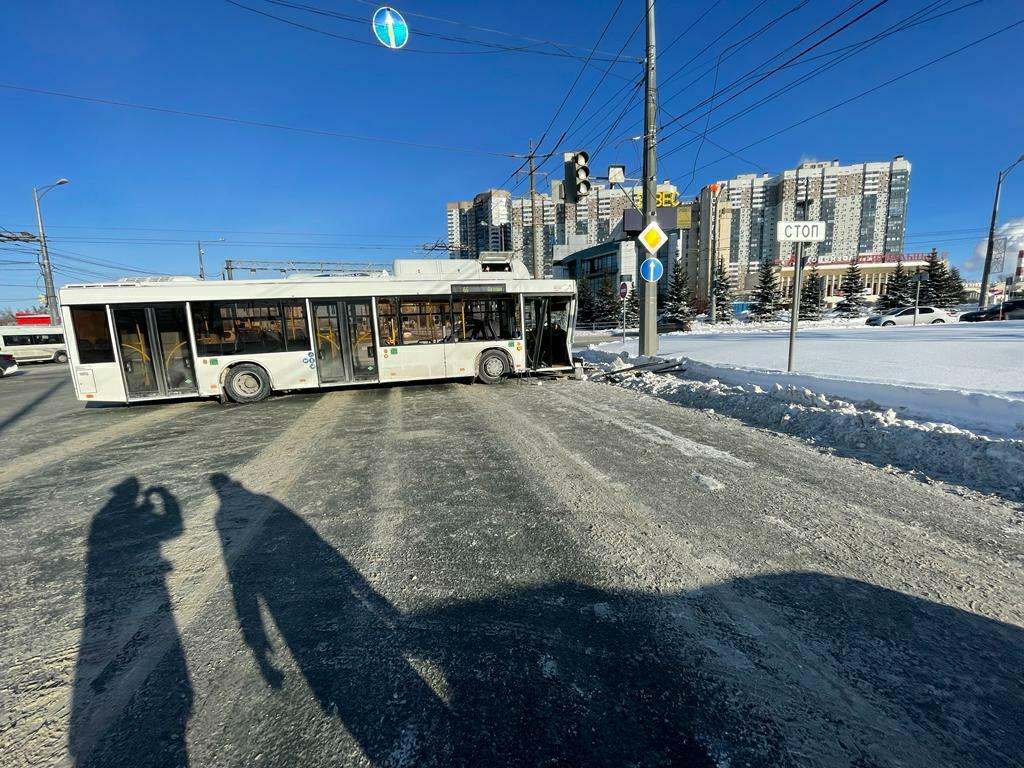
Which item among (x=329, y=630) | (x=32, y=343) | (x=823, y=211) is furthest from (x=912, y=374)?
(x=823, y=211)

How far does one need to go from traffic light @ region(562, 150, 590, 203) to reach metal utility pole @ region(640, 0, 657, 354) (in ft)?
7.89

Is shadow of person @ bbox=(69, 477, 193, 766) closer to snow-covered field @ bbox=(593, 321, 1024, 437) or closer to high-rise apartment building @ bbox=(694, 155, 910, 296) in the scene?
snow-covered field @ bbox=(593, 321, 1024, 437)

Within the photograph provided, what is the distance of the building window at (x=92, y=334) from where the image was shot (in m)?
9.70

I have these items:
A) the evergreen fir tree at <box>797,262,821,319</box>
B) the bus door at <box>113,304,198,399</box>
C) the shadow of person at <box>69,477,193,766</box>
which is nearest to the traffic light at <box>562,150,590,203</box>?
the bus door at <box>113,304,198,399</box>

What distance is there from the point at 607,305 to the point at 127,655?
5521cm

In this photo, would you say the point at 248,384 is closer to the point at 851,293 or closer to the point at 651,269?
the point at 651,269

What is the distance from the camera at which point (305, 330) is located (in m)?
10.9

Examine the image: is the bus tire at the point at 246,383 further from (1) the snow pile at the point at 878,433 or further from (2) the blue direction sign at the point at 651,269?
(2) the blue direction sign at the point at 651,269

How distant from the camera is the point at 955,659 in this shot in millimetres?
2166

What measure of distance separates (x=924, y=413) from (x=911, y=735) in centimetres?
573

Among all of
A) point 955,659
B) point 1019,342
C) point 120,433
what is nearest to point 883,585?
point 955,659

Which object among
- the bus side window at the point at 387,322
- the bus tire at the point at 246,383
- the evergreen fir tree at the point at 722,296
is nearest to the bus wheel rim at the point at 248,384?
the bus tire at the point at 246,383

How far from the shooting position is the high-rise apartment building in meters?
74.7

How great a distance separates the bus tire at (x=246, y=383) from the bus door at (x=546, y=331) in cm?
689
